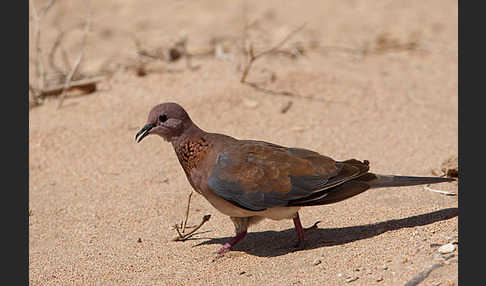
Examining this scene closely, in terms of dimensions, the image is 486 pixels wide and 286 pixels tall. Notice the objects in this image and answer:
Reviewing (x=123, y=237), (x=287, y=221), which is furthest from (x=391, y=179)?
(x=123, y=237)

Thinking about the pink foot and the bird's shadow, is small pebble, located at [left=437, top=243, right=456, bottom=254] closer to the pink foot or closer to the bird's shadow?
the bird's shadow

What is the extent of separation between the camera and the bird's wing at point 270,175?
4477 millimetres

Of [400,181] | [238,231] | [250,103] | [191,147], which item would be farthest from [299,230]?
[250,103]

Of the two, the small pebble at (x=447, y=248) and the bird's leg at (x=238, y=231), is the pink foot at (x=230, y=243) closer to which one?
the bird's leg at (x=238, y=231)

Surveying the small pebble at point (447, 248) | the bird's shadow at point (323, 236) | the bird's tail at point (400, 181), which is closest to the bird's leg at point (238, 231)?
the bird's shadow at point (323, 236)

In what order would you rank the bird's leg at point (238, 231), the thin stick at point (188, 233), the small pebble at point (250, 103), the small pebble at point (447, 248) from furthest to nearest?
the small pebble at point (250, 103) < the thin stick at point (188, 233) < the bird's leg at point (238, 231) < the small pebble at point (447, 248)

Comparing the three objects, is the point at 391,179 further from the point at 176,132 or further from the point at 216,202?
the point at 176,132

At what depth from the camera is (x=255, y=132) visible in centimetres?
668

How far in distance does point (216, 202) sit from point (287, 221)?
95 centimetres

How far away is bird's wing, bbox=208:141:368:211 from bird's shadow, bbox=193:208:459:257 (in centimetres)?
39

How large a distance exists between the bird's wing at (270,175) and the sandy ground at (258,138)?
1.32 ft

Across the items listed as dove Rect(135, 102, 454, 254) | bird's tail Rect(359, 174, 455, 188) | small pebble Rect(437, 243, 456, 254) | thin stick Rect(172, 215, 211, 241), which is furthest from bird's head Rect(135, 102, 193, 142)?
small pebble Rect(437, 243, 456, 254)

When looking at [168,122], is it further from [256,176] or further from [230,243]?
[230,243]

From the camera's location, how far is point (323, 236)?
4832mm
